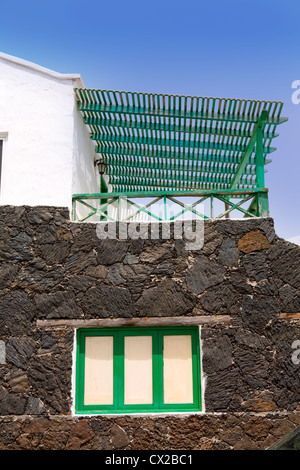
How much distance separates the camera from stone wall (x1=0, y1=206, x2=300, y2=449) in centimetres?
675

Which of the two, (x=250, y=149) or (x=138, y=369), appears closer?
(x=138, y=369)

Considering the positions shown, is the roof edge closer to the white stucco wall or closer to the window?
the white stucco wall

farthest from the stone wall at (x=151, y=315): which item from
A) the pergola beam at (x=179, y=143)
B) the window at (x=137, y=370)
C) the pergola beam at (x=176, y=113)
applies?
the pergola beam at (x=179, y=143)

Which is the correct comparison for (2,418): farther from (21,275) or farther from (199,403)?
(199,403)

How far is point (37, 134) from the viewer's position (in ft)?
25.7

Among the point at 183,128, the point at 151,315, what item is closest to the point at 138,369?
the point at 151,315

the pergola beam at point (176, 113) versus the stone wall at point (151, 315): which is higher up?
the pergola beam at point (176, 113)

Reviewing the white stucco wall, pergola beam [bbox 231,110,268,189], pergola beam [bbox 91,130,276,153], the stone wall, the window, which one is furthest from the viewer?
pergola beam [bbox 91,130,276,153]

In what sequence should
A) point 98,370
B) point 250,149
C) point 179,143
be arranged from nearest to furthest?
point 98,370 → point 250,149 → point 179,143

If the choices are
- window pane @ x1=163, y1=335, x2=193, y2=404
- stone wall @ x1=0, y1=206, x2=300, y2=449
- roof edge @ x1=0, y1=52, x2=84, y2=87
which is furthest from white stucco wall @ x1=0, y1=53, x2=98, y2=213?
window pane @ x1=163, y1=335, x2=193, y2=404

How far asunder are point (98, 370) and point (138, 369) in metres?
0.53

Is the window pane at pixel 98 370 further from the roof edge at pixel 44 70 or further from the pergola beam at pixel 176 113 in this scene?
the roof edge at pixel 44 70

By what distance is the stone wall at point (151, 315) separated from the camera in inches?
266

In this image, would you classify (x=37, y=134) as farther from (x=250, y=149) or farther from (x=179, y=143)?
(x=250, y=149)
